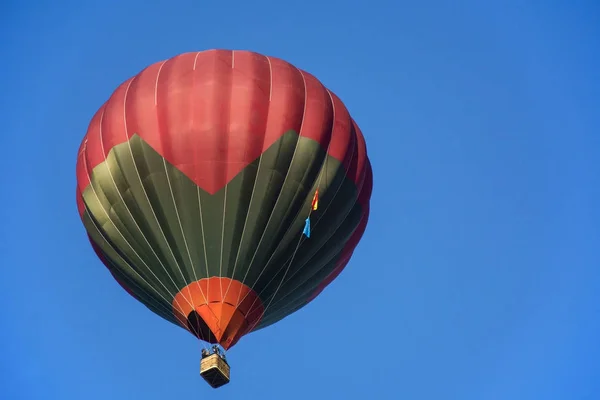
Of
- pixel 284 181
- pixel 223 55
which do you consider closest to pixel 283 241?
pixel 284 181

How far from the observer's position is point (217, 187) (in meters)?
20.5

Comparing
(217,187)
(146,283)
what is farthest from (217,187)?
(146,283)

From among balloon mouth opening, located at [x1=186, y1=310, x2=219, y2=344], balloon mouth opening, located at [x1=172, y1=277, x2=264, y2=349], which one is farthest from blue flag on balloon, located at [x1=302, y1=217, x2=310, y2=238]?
balloon mouth opening, located at [x1=186, y1=310, x2=219, y2=344]

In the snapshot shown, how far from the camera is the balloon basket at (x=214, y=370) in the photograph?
19844 mm

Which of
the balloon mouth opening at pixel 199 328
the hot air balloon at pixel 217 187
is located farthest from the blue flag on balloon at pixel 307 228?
the balloon mouth opening at pixel 199 328

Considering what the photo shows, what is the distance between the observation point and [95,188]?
21281 mm

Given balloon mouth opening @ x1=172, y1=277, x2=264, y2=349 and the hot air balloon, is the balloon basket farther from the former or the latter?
balloon mouth opening @ x1=172, y1=277, x2=264, y2=349

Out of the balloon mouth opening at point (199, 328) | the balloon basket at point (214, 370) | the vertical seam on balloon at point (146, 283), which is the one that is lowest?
the balloon basket at point (214, 370)

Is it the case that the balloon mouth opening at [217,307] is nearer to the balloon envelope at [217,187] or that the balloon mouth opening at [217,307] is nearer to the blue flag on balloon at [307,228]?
the balloon envelope at [217,187]

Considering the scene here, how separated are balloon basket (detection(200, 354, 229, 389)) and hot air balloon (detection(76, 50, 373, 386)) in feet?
0.47

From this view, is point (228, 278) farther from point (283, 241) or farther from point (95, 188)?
point (95, 188)

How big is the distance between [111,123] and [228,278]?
12.4 feet

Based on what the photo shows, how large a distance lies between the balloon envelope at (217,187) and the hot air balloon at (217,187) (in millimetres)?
19

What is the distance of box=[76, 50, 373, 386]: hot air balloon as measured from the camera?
67.1ft
